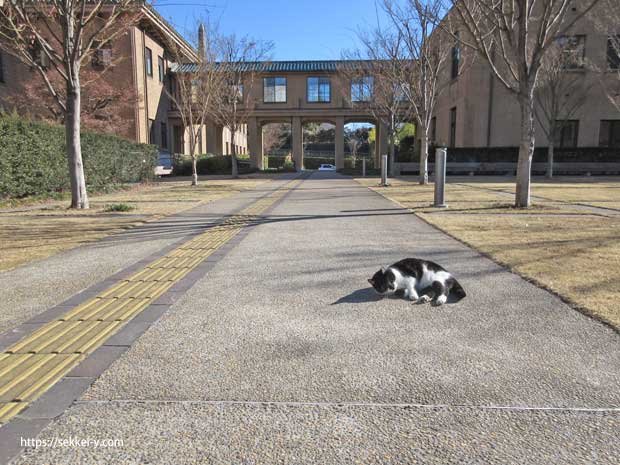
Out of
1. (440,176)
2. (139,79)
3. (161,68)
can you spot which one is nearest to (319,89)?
(161,68)

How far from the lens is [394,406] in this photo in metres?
2.57

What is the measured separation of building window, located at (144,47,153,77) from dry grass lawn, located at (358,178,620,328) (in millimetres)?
24645

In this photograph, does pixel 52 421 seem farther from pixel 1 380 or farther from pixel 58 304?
pixel 58 304

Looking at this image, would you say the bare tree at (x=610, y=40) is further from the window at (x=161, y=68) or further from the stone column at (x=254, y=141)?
the window at (x=161, y=68)

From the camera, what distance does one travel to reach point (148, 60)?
32031mm

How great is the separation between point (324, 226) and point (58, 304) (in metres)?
5.45

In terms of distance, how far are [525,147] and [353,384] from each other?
1006 cm

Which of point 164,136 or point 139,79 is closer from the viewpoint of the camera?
point 139,79

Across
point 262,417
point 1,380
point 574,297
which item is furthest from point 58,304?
point 574,297

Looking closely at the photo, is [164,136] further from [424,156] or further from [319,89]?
[424,156]

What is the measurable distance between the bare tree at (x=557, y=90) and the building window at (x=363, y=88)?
30.4 ft

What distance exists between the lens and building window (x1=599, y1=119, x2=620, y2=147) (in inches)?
1172

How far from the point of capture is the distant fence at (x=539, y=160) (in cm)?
2891

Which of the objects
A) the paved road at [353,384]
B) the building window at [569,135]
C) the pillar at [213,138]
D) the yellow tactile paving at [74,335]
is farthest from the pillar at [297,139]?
the paved road at [353,384]
